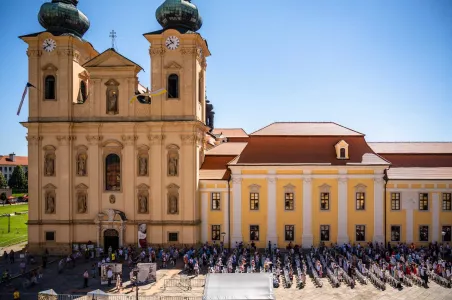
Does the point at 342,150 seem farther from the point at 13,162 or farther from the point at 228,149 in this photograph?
the point at 13,162

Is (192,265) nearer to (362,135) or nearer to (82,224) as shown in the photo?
(82,224)

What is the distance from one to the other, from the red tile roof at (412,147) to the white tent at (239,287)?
23.2 metres

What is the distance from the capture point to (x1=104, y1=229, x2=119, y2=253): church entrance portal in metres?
37.0

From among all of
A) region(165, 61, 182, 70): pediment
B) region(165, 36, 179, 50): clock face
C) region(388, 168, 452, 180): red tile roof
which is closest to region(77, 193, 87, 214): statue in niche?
region(165, 61, 182, 70): pediment

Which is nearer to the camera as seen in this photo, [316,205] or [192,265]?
[192,265]

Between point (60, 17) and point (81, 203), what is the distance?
599 inches

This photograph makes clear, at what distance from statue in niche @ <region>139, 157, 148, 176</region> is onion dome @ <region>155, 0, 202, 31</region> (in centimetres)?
1093

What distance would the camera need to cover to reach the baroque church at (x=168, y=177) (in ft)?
121

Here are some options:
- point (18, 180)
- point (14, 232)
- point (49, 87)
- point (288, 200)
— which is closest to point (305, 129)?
point (288, 200)

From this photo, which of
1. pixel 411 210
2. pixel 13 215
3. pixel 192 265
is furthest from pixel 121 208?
pixel 13 215

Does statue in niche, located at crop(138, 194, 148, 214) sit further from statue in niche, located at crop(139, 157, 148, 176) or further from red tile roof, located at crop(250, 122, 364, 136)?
red tile roof, located at crop(250, 122, 364, 136)

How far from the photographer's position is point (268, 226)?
3728cm

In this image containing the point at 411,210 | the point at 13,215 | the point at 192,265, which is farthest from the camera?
the point at 13,215

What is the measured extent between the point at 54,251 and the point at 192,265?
43.6ft
